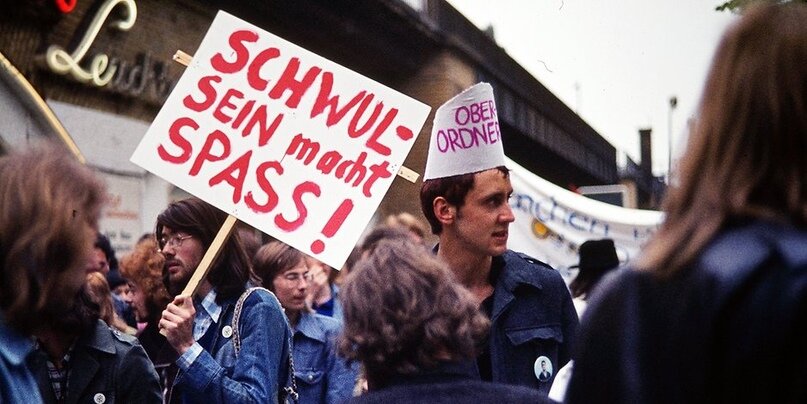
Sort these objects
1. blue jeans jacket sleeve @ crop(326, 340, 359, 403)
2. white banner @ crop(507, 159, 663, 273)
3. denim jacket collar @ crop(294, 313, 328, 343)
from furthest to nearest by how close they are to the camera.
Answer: white banner @ crop(507, 159, 663, 273), denim jacket collar @ crop(294, 313, 328, 343), blue jeans jacket sleeve @ crop(326, 340, 359, 403)

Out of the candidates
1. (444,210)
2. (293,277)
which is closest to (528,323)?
(444,210)

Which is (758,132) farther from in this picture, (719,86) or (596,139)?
(596,139)

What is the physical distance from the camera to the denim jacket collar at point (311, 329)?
4.98m

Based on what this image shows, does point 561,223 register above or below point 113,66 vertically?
below

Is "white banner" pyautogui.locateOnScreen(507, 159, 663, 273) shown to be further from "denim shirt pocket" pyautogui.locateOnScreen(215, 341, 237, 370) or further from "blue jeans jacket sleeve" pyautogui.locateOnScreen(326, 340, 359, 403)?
"denim shirt pocket" pyautogui.locateOnScreen(215, 341, 237, 370)

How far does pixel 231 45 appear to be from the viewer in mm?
4141

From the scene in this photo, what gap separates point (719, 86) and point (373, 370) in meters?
1.10

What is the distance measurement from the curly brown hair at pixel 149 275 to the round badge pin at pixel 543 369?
2082 mm

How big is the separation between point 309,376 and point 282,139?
1258 millimetres

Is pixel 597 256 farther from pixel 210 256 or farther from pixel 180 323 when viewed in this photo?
pixel 180 323

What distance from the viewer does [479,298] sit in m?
3.69

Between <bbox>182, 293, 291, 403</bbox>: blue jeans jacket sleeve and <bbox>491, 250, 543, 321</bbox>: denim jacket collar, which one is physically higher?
<bbox>491, 250, 543, 321</bbox>: denim jacket collar

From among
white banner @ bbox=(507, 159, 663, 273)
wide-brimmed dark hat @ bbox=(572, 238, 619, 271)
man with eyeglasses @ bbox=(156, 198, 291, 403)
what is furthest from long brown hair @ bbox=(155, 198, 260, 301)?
white banner @ bbox=(507, 159, 663, 273)

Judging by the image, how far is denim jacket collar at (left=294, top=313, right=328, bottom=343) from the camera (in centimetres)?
498
